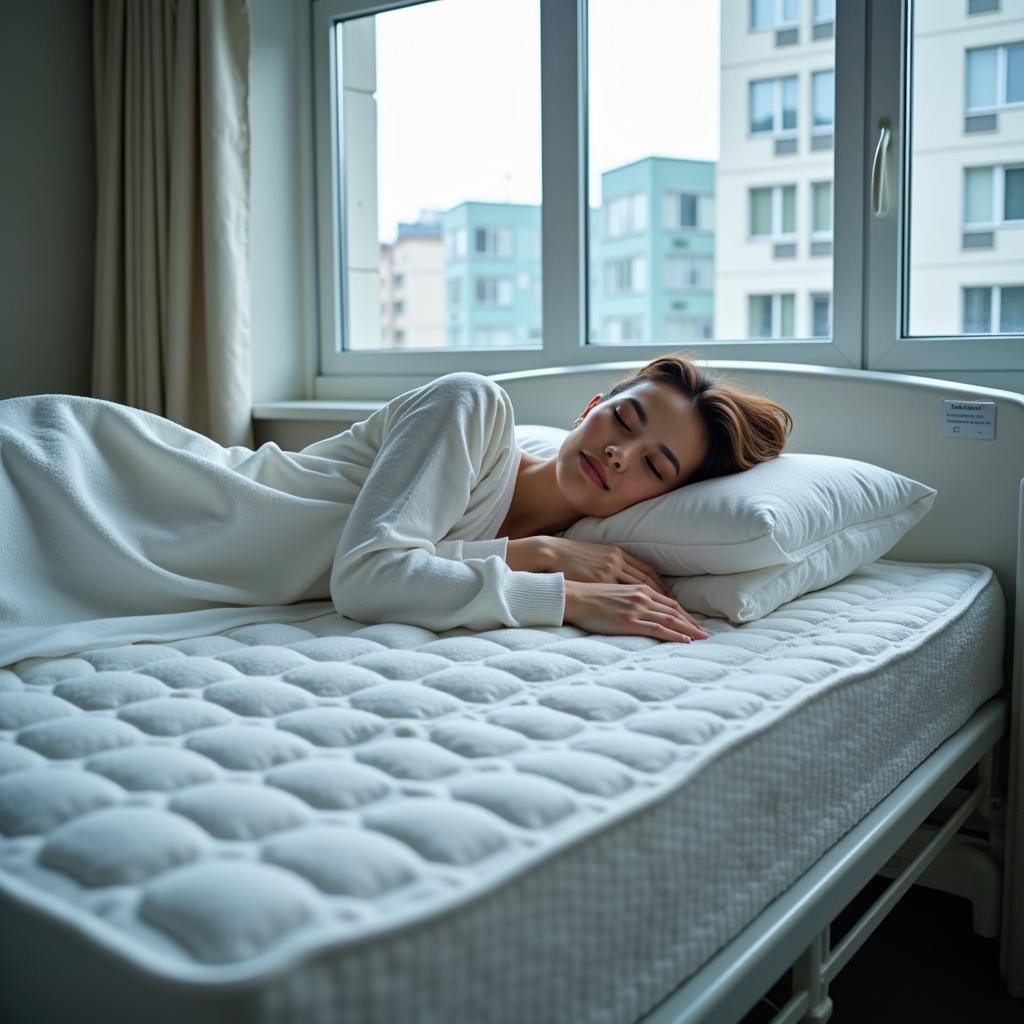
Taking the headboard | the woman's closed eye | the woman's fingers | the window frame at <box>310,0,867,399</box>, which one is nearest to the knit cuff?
the woman's fingers

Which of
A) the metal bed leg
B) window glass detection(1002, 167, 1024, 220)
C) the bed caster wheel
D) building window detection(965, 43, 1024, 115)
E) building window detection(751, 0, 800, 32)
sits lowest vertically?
the bed caster wheel

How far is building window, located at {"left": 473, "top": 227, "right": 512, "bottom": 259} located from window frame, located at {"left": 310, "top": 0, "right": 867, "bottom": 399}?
0.75 feet

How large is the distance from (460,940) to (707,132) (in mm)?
2043

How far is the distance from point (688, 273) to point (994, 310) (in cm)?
67

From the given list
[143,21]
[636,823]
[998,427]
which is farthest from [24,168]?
[636,823]

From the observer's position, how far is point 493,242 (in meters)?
2.75

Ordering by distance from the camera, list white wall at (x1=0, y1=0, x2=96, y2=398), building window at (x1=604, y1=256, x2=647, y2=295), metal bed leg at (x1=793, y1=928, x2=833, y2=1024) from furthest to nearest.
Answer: white wall at (x1=0, y1=0, x2=96, y2=398) < building window at (x1=604, y1=256, x2=647, y2=295) < metal bed leg at (x1=793, y1=928, x2=833, y2=1024)

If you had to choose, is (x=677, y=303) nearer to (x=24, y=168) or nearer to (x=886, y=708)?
(x=886, y=708)

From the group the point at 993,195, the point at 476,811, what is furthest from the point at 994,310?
the point at 476,811

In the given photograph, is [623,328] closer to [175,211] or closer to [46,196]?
[175,211]

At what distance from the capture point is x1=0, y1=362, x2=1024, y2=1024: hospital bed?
2.03 ft

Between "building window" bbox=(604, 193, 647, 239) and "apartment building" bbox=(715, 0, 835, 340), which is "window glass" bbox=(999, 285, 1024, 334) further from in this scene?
"building window" bbox=(604, 193, 647, 239)

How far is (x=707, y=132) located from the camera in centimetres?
230

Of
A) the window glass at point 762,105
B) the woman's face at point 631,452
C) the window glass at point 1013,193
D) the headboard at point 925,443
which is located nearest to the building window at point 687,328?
the headboard at point 925,443
